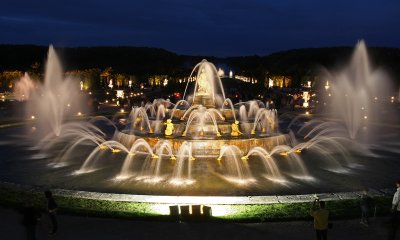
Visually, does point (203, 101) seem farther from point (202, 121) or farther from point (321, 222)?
point (321, 222)

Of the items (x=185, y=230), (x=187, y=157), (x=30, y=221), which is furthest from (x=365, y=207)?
(x=187, y=157)

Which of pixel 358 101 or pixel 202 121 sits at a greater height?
pixel 358 101

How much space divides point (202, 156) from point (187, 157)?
0.76m

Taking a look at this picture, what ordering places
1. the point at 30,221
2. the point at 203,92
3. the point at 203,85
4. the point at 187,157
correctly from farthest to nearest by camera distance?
1. the point at 203,85
2. the point at 203,92
3. the point at 187,157
4. the point at 30,221

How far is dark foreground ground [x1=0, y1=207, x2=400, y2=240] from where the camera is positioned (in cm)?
1035

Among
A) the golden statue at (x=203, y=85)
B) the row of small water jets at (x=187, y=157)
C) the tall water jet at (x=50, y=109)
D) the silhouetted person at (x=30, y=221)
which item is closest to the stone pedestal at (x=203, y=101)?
the golden statue at (x=203, y=85)

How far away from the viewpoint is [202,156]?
19703 mm

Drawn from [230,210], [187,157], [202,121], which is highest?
[202,121]

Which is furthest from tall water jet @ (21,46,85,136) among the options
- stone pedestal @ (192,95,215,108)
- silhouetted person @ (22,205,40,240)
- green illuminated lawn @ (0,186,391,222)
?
silhouetted person @ (22,205,40,240)

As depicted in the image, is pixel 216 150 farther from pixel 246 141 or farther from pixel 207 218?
pixel 207 218

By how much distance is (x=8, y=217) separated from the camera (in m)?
11.6

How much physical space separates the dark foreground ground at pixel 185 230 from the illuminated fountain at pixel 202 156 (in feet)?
8.93

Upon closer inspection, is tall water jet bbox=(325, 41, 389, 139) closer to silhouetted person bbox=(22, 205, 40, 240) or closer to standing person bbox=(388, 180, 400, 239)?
standing person bbox=(388, 180, 400, 239)

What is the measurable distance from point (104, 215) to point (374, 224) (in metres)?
7.73
